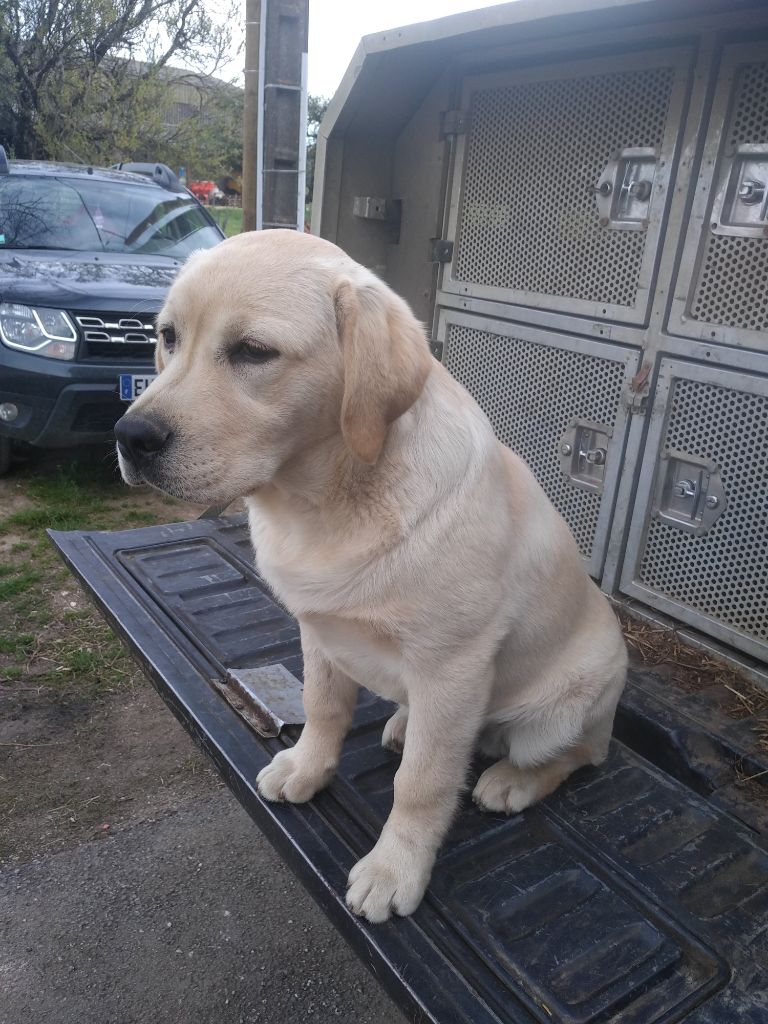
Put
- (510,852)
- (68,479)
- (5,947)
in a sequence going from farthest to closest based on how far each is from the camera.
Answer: (68,479)
(5,947)
(510,852)

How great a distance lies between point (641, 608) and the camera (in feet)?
9.32

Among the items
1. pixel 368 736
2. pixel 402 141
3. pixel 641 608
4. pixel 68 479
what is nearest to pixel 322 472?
pixel 368 736

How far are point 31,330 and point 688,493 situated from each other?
394 cm

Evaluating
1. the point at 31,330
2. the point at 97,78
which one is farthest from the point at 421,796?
the point at 97,78

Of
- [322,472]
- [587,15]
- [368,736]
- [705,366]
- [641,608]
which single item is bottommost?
[368,736]

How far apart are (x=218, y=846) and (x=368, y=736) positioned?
A: 2.47 ft

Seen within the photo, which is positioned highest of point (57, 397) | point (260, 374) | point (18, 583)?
point (260, 374)

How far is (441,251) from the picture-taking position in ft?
10.9

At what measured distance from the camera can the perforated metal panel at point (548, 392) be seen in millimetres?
2809

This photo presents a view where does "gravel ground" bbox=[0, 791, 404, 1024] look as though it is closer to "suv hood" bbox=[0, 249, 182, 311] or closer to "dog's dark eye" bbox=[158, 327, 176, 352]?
"dog's dark eye" bbox=[158, 327, 176, 352]

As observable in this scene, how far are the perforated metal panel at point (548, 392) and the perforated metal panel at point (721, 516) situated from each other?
18cm

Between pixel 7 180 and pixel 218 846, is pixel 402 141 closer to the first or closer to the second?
pixel 218 846

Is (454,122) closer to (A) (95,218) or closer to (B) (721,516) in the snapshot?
(B) (721,516)

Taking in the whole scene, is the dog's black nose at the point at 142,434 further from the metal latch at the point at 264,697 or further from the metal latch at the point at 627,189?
the metal latch at the point at 627,189
